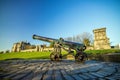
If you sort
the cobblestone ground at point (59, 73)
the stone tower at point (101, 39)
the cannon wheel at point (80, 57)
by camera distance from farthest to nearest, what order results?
1. the stone tower at point (101, 39)
2. the cannon wheel at point (80, 57)
3. the cobblestone ground at point (59, 73)

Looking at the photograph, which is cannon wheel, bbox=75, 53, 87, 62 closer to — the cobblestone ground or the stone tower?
the cobblestone ground

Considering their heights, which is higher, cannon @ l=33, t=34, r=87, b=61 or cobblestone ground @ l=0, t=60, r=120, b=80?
cannon @ l=33, t=34, r=87, b=61

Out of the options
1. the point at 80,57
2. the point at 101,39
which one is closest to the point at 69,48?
the point at 80,57

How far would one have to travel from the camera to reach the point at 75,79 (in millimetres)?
2699

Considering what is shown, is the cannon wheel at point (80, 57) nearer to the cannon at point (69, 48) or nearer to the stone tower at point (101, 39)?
the cannon at point (69, 48)

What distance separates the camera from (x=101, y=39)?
23.1m

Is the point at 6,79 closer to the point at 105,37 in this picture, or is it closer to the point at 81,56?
the point at 81,56

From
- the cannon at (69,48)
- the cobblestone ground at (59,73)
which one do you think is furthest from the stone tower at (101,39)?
the cobblestone ground at (59,73)

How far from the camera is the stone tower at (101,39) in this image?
2261 centimetres

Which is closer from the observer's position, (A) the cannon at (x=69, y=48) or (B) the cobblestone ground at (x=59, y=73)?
(B) the cobblestone ground at (x=59, y=73)

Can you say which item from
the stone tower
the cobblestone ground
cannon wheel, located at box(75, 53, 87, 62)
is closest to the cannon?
cannon wheel, located at box(75, 53, 87, 62)

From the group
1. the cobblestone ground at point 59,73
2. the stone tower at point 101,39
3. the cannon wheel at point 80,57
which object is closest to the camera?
the cobblestone ground at point 59,73

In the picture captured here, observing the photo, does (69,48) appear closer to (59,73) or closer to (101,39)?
(59,73)

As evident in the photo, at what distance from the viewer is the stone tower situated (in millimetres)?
22609
